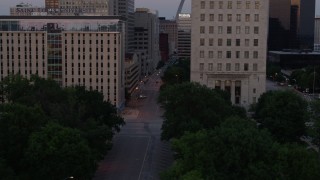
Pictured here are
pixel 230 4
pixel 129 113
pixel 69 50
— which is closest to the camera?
pixel 230 4

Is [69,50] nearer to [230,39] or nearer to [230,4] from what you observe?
[230,39]

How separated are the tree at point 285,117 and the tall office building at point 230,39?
132 feet

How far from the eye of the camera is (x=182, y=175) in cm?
4694

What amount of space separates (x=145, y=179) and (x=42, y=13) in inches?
3458

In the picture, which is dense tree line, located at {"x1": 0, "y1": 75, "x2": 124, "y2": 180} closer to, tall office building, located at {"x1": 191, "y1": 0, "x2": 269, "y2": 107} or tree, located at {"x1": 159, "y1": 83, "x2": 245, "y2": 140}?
tree, located at {"x1": 159, "y1": 83, "x2": 245, "y2": 140}

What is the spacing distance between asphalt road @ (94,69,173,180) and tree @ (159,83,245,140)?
4185 mm

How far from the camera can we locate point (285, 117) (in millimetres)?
72812

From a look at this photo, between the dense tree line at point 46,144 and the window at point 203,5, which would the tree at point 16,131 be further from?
the window at point 203,5

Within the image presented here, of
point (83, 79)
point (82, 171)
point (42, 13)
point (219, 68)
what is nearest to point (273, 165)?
point (82, 171)

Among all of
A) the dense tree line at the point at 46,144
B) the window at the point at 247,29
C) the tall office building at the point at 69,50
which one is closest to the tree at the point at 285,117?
the dense tree line at the point at 46,144

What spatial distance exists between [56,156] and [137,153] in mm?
25516

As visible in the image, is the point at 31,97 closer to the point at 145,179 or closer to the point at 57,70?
the point at 145,179

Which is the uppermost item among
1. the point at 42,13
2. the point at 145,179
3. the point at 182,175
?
the point at 42,13

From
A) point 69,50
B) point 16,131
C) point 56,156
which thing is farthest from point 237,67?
point 56,156
